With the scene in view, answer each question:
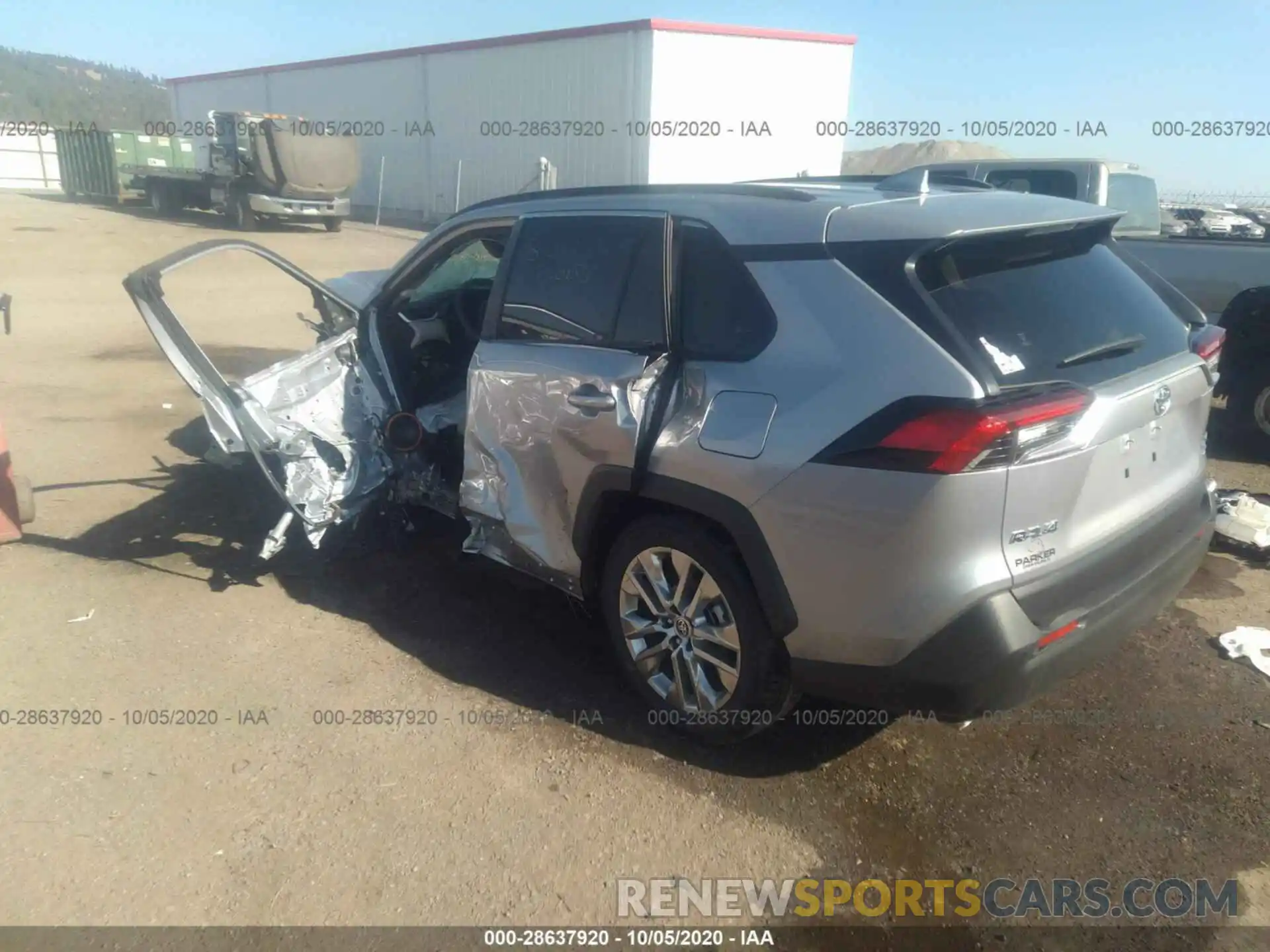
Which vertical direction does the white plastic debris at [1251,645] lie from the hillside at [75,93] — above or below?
below

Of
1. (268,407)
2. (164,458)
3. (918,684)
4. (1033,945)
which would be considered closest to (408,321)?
(268,407)

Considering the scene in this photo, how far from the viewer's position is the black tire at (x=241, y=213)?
24516 mm

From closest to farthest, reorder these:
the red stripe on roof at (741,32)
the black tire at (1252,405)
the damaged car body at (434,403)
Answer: the damaged car body at (434,403), the black tire at (1252,405), the red stripe on roof at (741,32)

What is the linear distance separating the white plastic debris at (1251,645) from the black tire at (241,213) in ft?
81.1

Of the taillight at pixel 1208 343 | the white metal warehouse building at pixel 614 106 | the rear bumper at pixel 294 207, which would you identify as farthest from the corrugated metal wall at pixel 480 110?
the taillight at pixel 1208 343

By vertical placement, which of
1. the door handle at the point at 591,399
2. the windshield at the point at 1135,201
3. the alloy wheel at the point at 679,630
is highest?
the windshield at the point at 1135,201

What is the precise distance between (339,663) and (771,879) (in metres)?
2.05

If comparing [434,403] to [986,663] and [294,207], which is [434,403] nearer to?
[986,663]

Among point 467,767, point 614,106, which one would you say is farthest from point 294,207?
point 467,767

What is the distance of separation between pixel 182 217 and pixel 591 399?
96.3 feet

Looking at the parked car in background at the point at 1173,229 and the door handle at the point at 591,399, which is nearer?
the door handle at the point at 591,399

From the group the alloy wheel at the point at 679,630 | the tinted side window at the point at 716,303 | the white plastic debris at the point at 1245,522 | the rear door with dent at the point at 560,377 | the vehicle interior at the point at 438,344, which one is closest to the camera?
the tinted side window at the point at 716,303

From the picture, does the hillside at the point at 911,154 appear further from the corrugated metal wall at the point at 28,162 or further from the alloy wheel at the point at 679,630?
the alloy wheel at the point at 679,630

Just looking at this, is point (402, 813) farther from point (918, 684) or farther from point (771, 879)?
point (918, 684)
